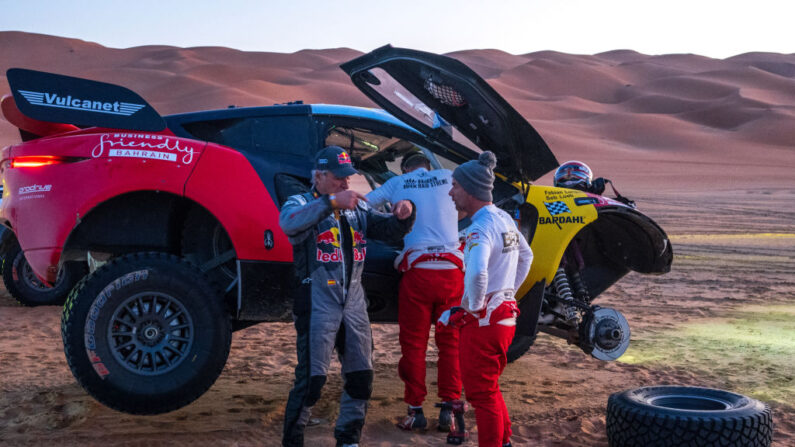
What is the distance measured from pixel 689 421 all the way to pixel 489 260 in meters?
Answer: 1.28

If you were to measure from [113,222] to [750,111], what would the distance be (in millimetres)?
86545

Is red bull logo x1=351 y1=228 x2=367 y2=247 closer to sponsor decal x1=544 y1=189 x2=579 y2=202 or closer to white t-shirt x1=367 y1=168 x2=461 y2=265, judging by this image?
white t-shirt x1=367 y1=168 x2=461 y2=265

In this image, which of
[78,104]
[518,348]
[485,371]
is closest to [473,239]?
[485,371]

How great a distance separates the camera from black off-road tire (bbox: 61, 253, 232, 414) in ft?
15.1

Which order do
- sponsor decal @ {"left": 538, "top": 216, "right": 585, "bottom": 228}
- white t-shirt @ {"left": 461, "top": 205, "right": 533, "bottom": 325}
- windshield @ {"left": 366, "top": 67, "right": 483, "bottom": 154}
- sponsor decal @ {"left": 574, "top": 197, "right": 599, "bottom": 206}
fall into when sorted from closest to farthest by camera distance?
white t-shirt @ {"left": 461, "top": 205, "right": 533, "bottom": 325} < windshield @ {"left": 366, "top": 67, "right": 483, "bottom": 154} < sponsor decal @ {"left": 538, "top": 216, "right": 585, "bottom": 228} < sponsor decal @ {"left": 574, "top": 197, "right": 599, "bottom": 206}

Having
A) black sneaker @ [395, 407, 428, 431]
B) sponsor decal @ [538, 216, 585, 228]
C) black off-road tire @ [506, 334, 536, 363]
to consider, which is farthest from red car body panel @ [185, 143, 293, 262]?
black off-road tire @ [506, 334, 536, 363]

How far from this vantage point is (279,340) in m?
7.47

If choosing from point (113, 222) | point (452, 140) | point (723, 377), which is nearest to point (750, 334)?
point (723, 377)

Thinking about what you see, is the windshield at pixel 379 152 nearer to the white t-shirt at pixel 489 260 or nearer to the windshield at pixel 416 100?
the windshield at pixel 416 100

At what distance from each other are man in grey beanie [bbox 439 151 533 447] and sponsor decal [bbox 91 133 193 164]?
1682 mm

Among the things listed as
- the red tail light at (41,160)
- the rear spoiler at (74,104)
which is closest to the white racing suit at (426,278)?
the rear spoiler at (74,104)

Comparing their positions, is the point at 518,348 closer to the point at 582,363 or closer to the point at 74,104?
the point at 582,363

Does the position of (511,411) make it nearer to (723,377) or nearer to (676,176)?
(723,377)

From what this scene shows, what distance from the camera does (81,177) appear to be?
479cm
